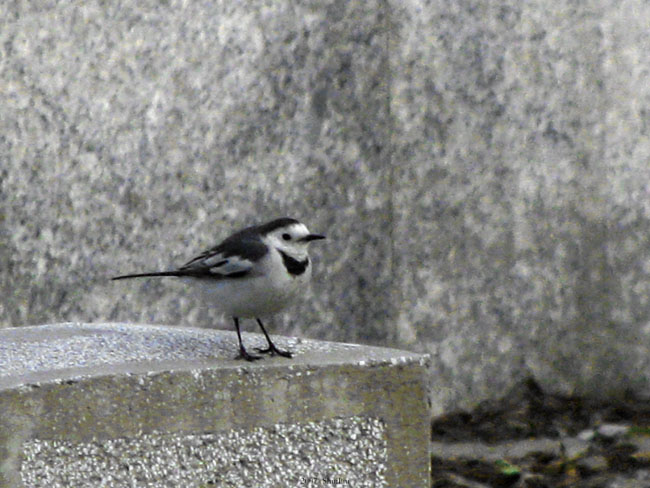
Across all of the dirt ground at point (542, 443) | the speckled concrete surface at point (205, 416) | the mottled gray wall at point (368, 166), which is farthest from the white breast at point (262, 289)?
the dirt ground at point (542, 443)

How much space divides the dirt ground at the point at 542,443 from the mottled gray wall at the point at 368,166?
0.07 m

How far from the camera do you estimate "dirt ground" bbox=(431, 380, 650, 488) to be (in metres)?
4.21

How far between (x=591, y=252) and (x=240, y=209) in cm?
132

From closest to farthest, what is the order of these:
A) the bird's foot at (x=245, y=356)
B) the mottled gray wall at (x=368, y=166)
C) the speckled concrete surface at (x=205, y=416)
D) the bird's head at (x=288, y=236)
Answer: the speckled concrete surface at (x=205, y=416)
the bird's foot at (x=245, y=356)
the bird's head at (x=288, y=236)
the mottled gray wall at (x=368, y=166)

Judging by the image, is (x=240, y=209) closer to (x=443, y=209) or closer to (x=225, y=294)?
(x=443, y=209)

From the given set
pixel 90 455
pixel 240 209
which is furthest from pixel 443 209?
pixel 90 455

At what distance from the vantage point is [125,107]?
4.14m

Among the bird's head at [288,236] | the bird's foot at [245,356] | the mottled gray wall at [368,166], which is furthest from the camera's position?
the mottled gray wall at [368,166]

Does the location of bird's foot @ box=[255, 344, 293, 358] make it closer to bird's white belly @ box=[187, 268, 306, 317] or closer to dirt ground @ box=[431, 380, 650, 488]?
bird's white belly @ box=[187, 268, 306, 317]

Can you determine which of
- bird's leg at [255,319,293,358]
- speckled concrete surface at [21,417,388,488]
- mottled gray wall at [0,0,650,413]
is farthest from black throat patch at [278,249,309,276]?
mottled gray wall at [0,0,650,413]

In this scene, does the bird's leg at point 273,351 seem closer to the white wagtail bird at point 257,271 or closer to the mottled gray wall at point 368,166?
the white wagtail bird at point 257,271

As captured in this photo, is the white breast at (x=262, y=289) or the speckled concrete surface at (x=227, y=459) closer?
the speckled concrete surface at (x=227, y=459)

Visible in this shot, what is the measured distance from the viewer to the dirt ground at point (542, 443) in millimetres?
4215

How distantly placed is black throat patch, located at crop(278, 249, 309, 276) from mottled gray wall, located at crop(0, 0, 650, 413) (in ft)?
4.33
